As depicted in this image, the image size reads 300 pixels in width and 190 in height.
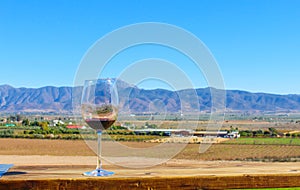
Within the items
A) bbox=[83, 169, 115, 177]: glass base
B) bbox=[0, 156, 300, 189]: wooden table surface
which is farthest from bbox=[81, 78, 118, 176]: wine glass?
bbox=[0, 156, 300, 189]: wooden table surface

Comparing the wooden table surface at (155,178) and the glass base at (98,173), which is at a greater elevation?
the glass base at (98,173)

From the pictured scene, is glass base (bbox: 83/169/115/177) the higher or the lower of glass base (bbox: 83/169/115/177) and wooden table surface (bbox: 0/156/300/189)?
the higher

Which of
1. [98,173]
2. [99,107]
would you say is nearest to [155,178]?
[98,173]

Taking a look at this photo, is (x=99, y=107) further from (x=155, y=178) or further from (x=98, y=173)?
(x=155, y=178)

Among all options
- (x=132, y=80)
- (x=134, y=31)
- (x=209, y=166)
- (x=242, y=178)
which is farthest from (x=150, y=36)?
(x=242, y=178)

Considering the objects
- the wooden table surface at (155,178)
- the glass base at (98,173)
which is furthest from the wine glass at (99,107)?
the wooden table surface at (155,178)

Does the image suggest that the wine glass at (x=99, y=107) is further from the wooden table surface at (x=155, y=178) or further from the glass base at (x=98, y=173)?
the wooden table surface at (x=155, y=178)

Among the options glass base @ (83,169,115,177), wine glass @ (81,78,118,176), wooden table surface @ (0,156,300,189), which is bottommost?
wooden table surface @ (0,156,300,189)

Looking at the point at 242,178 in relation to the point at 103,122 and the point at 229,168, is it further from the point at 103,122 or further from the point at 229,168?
the point at 103,122

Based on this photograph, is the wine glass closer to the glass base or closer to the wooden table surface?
the glass base
